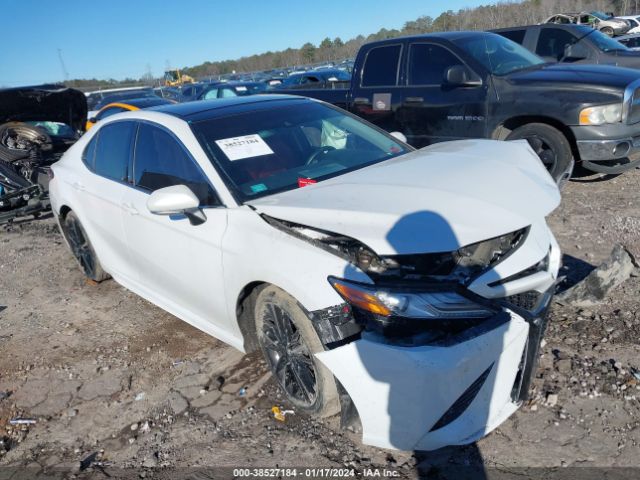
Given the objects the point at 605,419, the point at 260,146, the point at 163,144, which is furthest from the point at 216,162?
the point at 605,419

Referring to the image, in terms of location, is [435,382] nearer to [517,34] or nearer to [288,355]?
[288,355]

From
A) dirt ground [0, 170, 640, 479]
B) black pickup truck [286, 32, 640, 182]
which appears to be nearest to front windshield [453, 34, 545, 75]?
black pickup truck [286, 32, 640, 182]

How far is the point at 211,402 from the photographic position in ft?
10.2

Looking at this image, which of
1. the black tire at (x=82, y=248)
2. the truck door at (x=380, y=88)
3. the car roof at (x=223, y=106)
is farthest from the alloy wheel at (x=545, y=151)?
the black tire at (x=82, y=248)

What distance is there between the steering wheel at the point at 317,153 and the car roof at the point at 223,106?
0.57m

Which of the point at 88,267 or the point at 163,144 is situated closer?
the point at 163,144

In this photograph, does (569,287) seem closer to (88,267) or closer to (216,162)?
(216,162)

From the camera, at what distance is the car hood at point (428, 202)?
7.57ft

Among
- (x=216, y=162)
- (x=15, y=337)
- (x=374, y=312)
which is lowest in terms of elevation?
(x=15, y=337)

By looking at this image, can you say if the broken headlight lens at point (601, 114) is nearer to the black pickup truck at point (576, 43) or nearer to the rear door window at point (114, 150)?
the black pickup truck at point (576, 43)

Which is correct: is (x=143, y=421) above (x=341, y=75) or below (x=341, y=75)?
below

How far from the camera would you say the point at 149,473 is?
2.59 m

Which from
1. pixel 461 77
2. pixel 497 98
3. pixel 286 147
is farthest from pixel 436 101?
pixel 286 147

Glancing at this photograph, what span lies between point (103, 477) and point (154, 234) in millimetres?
1519
